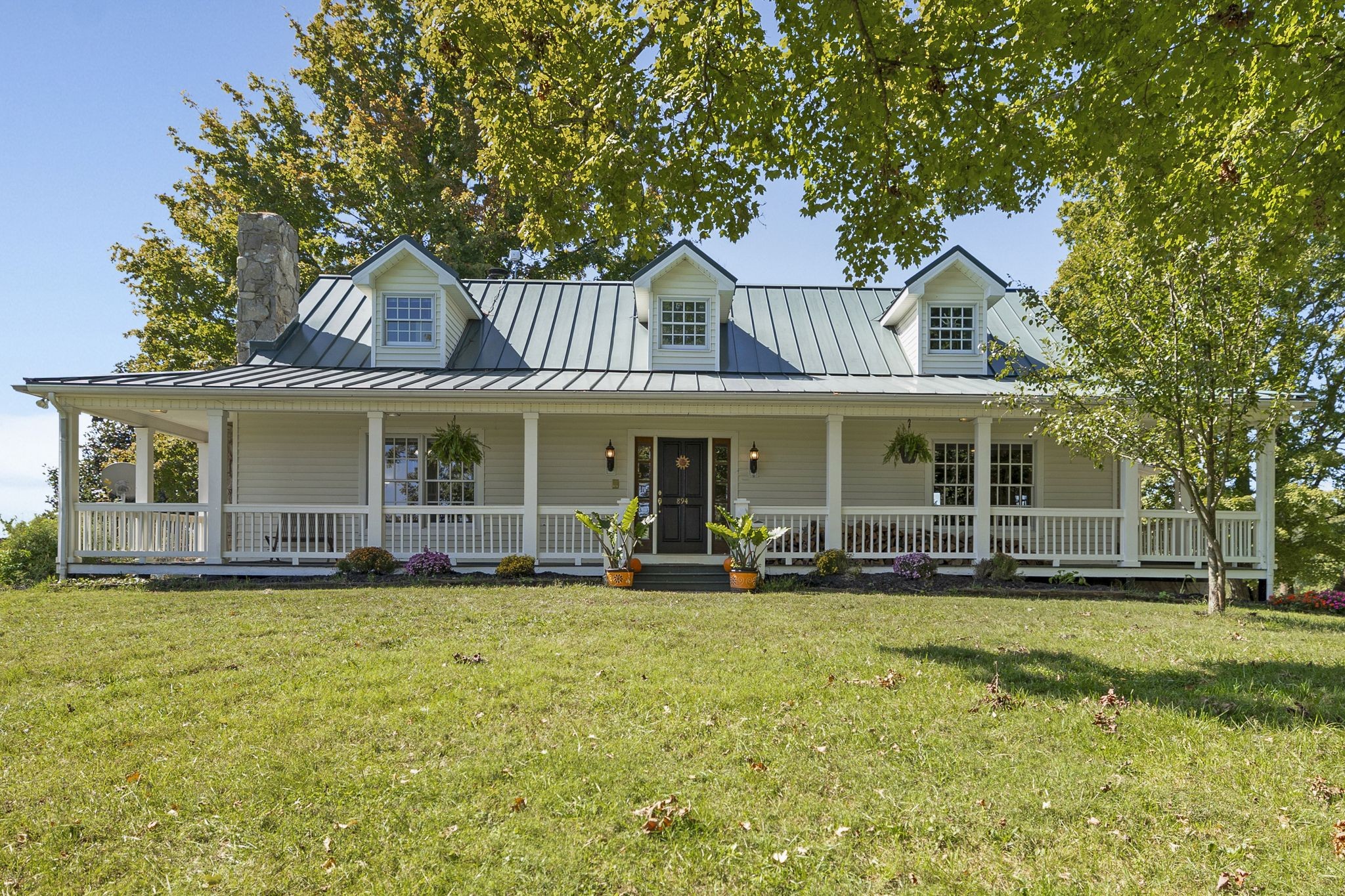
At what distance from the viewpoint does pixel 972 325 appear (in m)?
13.7

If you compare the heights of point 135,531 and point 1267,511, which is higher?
point 1267,511

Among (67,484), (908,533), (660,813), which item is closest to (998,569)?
(908,533)

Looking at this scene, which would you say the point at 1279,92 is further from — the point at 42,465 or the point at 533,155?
the point at 42,465

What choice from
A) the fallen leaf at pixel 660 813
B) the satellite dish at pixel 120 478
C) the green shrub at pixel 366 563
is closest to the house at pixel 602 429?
the green shrub at pixel 366 563

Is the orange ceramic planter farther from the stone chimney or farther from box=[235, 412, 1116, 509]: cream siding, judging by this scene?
the stone chimney

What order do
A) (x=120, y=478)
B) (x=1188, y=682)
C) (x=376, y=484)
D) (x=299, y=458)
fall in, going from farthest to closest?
(x=120, y=478), (x=299, y=458), (x=376, y=484), (x=1188, y=682)

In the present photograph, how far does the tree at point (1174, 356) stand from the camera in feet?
28.0

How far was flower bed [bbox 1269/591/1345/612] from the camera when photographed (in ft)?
34.4

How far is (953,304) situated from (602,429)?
7216 mm

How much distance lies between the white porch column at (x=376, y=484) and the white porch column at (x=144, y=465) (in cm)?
515

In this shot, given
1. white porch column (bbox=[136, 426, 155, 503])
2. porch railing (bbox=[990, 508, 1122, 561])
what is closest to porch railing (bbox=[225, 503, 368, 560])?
white porch column (bbox=[136, 426, 155, 503])

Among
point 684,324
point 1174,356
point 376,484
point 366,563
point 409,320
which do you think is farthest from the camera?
point 684,324

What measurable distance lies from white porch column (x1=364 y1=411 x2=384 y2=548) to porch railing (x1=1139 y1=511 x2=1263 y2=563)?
1260 cm

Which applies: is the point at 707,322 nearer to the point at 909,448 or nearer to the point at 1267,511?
the point at 909,448
